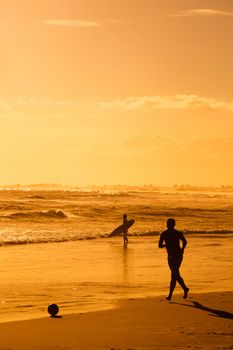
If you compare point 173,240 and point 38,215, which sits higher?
point 173,240

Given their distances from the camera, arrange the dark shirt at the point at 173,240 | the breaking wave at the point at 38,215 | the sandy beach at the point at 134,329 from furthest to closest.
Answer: the breaking wave at the point at 38,215 → the dark shirt at the point at 173,240 → the sandy beach at the point at 134,329

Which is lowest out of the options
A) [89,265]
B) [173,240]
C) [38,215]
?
[89,265]

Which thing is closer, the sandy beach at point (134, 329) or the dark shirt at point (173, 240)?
the sandy beach at point (134, 329)

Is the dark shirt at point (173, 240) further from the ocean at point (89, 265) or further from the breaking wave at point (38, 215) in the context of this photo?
the breaking wave at point (38, 215)

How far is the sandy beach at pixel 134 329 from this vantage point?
10.0 m


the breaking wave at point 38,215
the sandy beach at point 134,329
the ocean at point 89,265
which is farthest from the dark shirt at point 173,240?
the breaking wave at point 38,215

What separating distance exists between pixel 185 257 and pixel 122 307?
12.2 m

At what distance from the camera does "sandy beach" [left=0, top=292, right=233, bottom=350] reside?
10.0 meters

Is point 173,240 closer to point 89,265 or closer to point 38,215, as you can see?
point 89,265

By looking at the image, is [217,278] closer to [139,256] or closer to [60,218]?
[139,256]

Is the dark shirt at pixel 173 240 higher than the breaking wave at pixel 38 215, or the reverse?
the dark shirt at pixel 173 240

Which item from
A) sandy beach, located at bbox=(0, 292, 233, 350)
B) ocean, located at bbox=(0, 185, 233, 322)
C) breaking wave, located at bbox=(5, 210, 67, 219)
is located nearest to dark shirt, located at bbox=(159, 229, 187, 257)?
sandy beach, located at bbox=(0, 292, 233, 350)

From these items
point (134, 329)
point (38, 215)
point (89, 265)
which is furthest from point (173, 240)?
point (38, 215)

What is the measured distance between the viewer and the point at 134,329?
36.6ft
